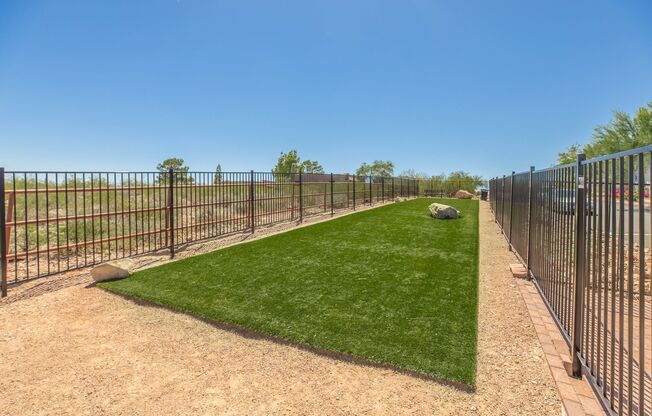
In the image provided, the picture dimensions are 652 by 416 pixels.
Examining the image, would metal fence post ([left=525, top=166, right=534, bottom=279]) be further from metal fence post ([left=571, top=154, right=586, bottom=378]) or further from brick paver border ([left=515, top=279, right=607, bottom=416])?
metal fence post ([left=571, top=154, right=586, bottom=378])

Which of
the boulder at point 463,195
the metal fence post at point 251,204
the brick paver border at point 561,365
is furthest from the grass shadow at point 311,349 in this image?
Answer: the boulder at point 463,195

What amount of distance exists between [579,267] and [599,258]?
40cm

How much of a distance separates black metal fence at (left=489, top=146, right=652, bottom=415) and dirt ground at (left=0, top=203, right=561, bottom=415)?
1.41 feet

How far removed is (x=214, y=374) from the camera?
115 inches

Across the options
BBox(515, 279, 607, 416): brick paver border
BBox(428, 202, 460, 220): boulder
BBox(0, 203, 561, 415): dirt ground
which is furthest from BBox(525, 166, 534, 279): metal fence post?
BBox(428, 202, 460, 220): boulder

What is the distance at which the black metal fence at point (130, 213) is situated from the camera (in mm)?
5598

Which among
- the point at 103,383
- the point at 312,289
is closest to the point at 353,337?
the point at 312,289

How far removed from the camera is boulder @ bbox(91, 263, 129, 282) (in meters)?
5.36

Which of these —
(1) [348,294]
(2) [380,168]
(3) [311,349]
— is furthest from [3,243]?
(2) [380,168]

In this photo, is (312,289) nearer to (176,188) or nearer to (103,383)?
(103,383)

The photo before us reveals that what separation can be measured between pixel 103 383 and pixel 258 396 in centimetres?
141

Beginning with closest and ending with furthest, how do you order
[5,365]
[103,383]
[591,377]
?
1. [591,377]
2. [103,383]
3. [5,365]

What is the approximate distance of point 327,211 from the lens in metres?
15.3

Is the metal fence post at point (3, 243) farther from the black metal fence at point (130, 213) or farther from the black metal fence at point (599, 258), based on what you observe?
the black metal fence at point (599, 258)
